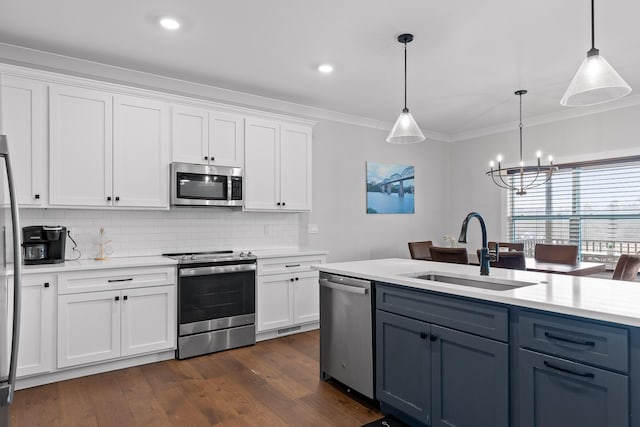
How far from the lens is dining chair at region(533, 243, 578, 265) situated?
4.48 meters

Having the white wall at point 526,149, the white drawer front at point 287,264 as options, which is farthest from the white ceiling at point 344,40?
the white drawer front at point 287,264

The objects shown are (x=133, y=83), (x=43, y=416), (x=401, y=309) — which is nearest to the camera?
(x=401, y=309)

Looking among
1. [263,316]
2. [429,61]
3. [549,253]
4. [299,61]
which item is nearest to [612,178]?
[549,253]

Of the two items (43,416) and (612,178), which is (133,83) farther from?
(612,178)

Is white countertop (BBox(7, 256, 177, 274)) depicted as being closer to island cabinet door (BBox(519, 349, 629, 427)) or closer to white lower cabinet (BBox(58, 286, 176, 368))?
white lower cabinet (BBox(58, 286, 176, 368))

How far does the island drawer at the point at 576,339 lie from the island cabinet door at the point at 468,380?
0.52 feet

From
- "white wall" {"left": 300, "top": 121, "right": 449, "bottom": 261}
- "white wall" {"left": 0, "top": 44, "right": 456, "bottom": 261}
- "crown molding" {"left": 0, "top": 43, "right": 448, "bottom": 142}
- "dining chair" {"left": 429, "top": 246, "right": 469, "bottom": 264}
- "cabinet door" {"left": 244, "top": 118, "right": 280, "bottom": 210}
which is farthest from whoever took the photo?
"white wall" {"left": 300, "top": 121, "right": 449, "bottom": 261}

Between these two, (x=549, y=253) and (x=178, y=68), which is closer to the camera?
(x=178, y=68)

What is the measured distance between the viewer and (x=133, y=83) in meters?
3.97

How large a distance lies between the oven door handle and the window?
4103mm

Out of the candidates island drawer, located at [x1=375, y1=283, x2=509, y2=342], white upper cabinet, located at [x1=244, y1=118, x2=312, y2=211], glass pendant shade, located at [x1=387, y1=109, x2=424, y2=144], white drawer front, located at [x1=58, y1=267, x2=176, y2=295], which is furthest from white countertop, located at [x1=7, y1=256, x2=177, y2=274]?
glass pendant shade, located at [x1=387, y1=109, x2=424, y2=144]

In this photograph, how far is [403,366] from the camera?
7.97 ft

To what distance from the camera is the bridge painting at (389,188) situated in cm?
583

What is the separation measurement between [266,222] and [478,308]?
10.3 feet
